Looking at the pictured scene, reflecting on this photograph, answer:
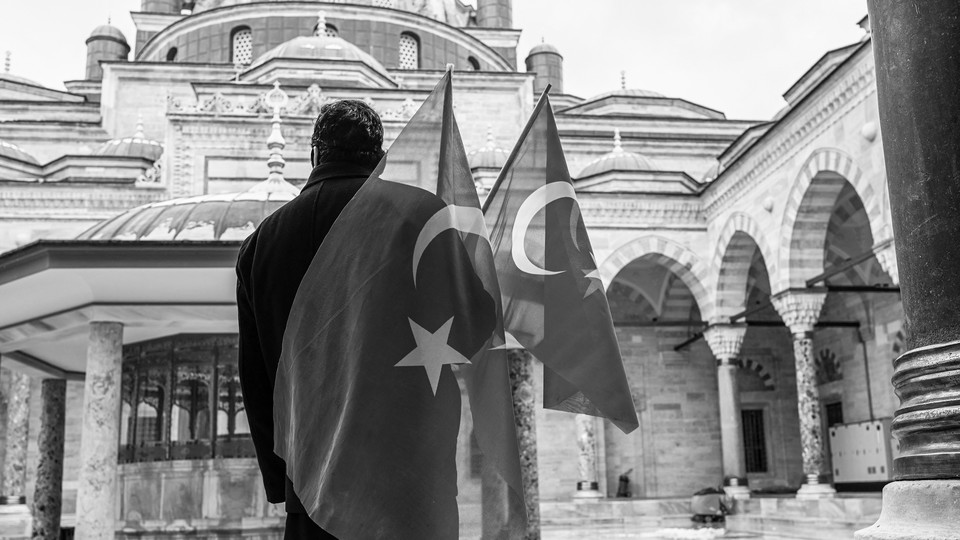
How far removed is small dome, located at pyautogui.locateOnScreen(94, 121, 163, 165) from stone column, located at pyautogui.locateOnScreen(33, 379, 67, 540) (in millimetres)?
10493

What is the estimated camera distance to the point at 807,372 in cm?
1334

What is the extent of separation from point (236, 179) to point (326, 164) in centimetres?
1340

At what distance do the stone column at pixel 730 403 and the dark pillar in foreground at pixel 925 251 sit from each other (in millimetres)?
12551

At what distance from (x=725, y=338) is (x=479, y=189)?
4.44 metres

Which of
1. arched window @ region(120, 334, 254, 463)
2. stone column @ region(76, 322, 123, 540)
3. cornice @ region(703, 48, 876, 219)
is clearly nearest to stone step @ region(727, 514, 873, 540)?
cornice @ region(703, 48, 876, 219)

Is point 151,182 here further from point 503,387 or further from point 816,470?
point 503,387

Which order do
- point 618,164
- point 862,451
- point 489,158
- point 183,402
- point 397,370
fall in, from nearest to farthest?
point 397,370
point 183,402
point 489,158
point 862,451
point 618,164

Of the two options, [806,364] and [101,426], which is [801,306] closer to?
[806,364]

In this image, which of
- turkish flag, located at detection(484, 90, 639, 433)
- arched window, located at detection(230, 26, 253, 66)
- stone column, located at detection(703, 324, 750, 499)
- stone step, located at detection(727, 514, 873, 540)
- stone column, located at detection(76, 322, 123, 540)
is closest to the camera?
turkish flag, located at detection(484, 90, 639, 433)

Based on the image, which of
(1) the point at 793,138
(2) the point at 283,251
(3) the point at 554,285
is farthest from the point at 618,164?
(2) the point at 283,251

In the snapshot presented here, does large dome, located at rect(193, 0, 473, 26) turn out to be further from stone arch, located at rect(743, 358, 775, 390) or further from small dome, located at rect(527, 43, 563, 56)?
stone arch, located at rect(743, 358, 775, 390)

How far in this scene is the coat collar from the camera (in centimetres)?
194

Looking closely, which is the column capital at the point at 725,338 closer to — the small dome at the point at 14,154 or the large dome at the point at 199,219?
the large dome at the point at 199,219

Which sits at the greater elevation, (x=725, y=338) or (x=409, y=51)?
(x=409, y=51)
